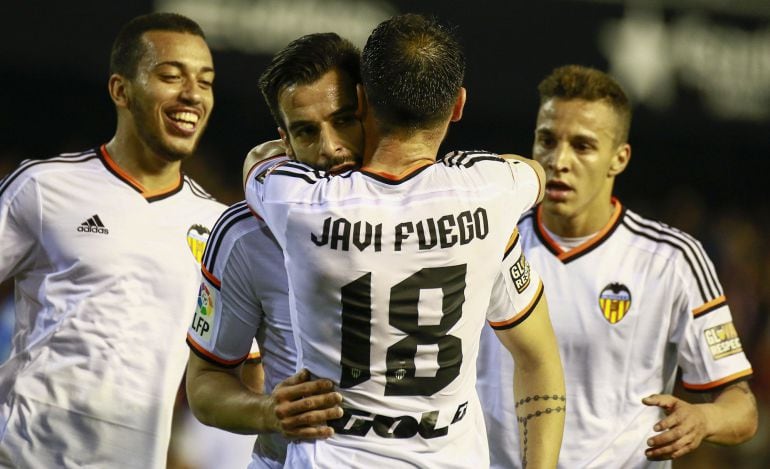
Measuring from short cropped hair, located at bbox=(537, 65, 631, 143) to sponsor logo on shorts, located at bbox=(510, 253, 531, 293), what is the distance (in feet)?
4.78

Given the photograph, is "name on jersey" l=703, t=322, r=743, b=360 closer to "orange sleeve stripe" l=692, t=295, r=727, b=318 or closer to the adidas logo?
"orange sleeve stripe" l=692, t=295, r=727, b=318

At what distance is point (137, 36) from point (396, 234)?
2075 mm

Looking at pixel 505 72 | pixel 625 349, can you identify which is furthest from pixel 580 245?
pixel 505 72

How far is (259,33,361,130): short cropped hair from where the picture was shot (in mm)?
3084

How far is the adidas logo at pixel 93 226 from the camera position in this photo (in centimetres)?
399

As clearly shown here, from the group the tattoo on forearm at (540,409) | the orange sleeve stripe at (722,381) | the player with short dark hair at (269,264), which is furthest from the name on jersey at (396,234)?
the orange sleeve stripe at (722,381)

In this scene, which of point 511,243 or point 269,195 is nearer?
point 269,195

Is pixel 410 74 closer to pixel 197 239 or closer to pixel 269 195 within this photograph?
pixel 269 195

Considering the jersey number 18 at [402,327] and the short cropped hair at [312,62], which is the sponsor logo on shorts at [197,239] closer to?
the short cropped hair at [312,62]

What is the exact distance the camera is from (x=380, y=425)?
2.75 meters

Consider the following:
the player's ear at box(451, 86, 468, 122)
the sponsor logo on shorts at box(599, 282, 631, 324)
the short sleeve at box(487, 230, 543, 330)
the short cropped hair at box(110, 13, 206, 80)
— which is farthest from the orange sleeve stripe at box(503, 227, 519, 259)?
the short cropped hair at box(110, 13, 206, 80)

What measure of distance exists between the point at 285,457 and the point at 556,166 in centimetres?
174

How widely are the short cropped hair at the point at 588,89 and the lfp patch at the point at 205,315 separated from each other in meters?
1.89

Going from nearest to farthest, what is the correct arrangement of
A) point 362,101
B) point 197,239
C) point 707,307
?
point 362,101 < point 707,307 < point 197,239
